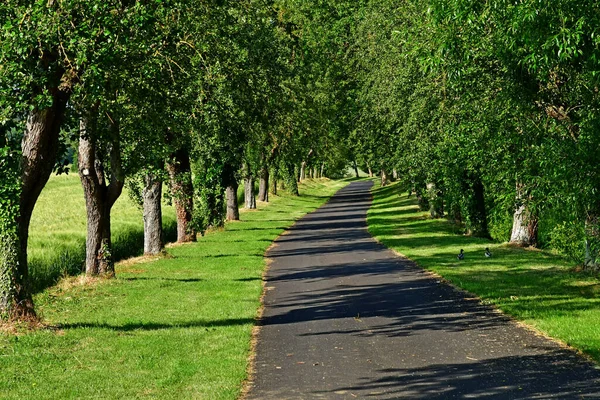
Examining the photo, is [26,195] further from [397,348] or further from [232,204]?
[232,204]

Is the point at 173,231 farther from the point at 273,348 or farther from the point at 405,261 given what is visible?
the point at 273,348

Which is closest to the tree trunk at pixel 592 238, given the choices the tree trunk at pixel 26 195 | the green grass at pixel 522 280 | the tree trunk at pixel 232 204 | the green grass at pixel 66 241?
the green grass at pixel 522 280

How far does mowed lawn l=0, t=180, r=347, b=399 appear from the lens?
10.7 m

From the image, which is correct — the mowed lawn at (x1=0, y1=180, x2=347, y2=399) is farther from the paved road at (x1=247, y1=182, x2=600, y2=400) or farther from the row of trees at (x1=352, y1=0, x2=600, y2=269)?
the row of trees at (x1=352, y1=0, x2=600, y2=269)

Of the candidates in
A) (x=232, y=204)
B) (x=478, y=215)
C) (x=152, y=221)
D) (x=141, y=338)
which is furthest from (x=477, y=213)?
(x=141, y=338)

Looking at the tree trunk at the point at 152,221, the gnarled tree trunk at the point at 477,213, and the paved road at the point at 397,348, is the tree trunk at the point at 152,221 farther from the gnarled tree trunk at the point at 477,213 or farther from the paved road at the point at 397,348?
the gnarled tree trunk at the point at 477,213

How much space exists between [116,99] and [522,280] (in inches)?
448

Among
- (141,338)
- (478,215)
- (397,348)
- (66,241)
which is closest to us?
(397,348)

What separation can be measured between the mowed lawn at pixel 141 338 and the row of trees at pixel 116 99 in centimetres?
163

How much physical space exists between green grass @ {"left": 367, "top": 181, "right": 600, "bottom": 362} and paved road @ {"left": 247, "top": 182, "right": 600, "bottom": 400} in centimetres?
58

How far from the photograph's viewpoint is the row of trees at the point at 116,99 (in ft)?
43.2

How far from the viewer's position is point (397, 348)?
42.5ft

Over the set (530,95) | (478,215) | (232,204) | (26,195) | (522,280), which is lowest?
(522,280)

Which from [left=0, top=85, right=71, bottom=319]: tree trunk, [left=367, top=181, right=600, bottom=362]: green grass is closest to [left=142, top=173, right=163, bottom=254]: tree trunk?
[left=367, top=181, right=600, bottom=362]: green grass
